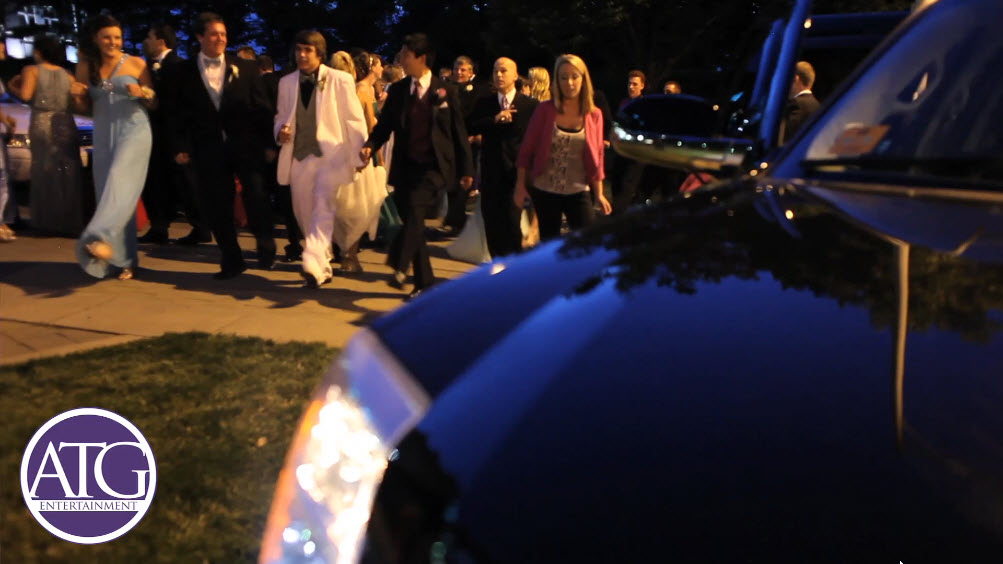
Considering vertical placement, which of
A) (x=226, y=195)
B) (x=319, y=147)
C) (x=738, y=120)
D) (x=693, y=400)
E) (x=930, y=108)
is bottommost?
(x=226, y=195)

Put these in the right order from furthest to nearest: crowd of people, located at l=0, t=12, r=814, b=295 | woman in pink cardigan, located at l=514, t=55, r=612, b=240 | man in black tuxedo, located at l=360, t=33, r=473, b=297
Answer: man in black tuxedo, located at l=360, t=33, r=473, b=297 < crowd of people, located at l=0, t=12, r=814, b=295 < woman in pink cardigan, located at l=514, t=55, r=612, b=240

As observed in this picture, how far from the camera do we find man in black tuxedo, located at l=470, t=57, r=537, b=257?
7270 millimetres

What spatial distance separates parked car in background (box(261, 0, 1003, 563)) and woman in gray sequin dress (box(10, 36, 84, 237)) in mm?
8861

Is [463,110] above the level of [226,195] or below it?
above

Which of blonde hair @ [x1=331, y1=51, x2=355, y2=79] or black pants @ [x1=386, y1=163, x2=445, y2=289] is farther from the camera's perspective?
blonde hair @ [x1=331, y1=51, x2=355, y2=79]

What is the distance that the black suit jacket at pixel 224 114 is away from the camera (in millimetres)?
7480

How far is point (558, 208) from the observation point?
640cm

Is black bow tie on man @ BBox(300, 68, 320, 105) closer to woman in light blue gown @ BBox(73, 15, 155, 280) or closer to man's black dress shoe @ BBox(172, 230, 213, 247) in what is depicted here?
woman in light blue gown @ BBox(73, 15, 155, 280)

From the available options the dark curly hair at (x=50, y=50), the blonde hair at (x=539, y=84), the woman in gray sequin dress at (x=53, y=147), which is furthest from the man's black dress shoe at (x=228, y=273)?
the dark curly hair at (x=50, y=50)

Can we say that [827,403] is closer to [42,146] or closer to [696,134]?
[696,134]

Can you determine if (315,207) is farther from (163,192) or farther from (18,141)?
(18,141)

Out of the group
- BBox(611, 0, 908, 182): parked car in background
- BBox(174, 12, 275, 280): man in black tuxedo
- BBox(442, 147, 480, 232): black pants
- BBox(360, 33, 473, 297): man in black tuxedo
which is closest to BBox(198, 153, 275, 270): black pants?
BBox(174, 12, 275, 280): man in black tuxedo

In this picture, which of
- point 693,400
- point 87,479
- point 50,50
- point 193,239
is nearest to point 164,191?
point 193,239

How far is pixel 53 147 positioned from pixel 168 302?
3.89m
